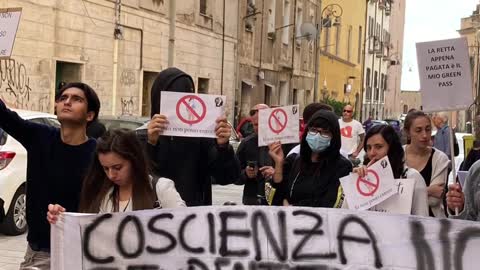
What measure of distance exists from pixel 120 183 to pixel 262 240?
0.80 meters

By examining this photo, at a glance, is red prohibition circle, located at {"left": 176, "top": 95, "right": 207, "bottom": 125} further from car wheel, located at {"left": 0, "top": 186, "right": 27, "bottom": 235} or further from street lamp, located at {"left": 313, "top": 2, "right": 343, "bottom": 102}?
street lamp, located at {"left": 313, "top": 2, "right": 343, "bottom": 102}

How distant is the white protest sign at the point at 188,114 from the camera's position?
4020 millimetres

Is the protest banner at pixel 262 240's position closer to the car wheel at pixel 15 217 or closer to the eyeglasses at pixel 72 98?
the eyeglasses at pixel 72 98

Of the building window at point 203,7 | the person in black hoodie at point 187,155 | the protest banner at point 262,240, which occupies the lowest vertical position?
the protest banner at point 262,240

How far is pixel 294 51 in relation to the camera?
36.2 m

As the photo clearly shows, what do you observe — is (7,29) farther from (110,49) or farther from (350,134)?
(110,49)

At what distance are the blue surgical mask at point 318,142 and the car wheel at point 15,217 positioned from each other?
4953 millimetres

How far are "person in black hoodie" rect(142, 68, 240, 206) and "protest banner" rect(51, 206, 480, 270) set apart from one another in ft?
1.58

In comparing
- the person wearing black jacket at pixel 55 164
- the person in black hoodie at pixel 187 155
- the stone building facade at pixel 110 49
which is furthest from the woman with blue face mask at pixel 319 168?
the stone building facade at pixel 110 49

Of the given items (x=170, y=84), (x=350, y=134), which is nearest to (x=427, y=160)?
(x=170, y=84)

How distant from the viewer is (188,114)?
3986mm

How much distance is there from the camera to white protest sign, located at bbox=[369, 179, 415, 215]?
13.4 feet

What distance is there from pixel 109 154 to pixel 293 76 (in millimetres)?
33439

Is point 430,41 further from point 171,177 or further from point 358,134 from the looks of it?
point 358,134
